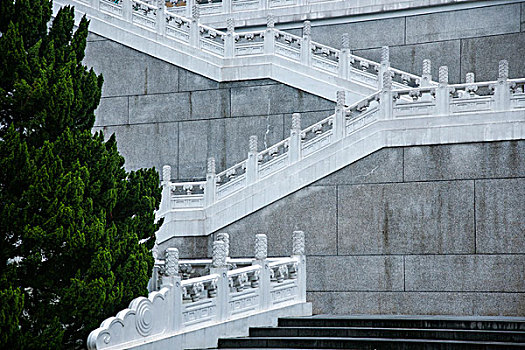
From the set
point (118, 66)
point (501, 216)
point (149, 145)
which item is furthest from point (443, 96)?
point (118, 66)

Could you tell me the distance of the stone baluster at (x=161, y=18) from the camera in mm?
23203

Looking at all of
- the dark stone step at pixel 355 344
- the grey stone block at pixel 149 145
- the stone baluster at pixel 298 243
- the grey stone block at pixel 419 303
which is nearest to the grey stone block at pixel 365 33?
the grey stone block at pixel 149 145

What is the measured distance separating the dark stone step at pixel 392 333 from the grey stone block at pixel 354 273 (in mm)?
3229

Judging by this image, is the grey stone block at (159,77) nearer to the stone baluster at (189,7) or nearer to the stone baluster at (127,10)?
the stone baluster at (127,10)

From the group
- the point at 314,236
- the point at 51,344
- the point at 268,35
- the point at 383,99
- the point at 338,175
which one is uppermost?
the point at 268,35

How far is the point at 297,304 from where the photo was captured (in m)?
16.7

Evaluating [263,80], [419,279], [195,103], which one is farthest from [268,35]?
[419,279]

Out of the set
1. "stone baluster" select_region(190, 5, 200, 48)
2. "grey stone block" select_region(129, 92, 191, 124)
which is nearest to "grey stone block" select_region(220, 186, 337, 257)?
"grey stone block" select_region(129, 92, 191, 124)

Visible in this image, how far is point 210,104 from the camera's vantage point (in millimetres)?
22562

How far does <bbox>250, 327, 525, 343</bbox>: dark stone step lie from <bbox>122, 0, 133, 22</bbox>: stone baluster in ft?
37.5

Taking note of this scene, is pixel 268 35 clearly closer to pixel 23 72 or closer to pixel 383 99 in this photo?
pixel 383 99

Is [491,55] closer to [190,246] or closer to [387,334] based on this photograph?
[190,246]

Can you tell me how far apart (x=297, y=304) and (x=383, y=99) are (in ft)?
15.1

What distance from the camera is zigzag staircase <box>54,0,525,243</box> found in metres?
17.7
